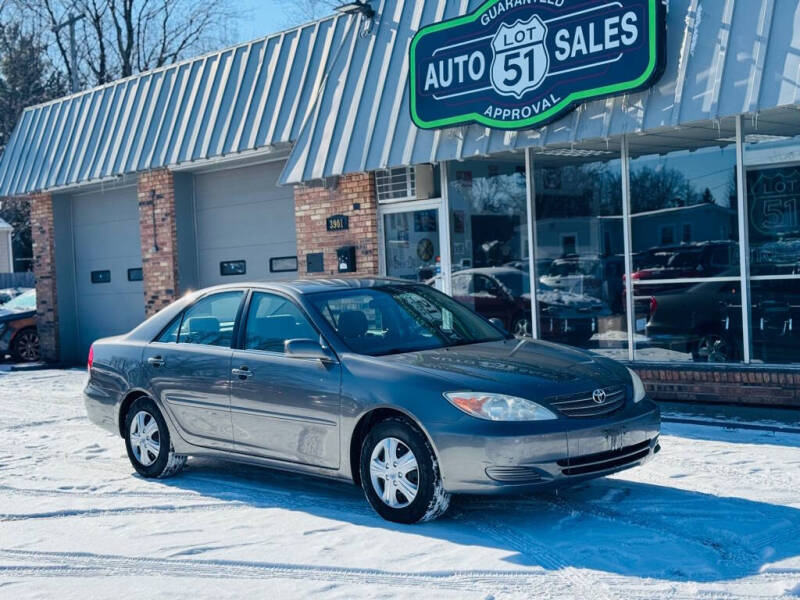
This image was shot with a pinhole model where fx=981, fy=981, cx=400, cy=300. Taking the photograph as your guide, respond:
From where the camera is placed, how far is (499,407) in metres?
5.84

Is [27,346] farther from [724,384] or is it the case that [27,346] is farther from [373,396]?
[373,396]

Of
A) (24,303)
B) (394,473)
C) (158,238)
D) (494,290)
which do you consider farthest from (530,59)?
(24,303)

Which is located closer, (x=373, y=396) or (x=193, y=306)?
(x=373, y=396)

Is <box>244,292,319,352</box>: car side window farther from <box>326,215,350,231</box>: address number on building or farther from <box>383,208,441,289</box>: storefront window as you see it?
<box>326,215,350,231</box>: address number on building

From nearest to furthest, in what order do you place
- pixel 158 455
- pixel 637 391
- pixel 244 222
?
pixel 637 391
pixel 158 455
pixel 244 222

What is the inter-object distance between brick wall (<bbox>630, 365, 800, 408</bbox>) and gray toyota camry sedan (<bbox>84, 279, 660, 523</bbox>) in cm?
331

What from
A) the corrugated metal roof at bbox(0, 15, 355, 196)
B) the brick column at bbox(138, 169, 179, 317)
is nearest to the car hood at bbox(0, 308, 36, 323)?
the corrugated metal roof at bbox(0, 15, 355, 196)

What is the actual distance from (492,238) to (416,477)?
6.32m

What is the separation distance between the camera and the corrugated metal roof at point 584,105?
28.4 ft

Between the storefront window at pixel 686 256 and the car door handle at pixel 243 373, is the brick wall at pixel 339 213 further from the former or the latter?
the car door handle at pixel 243 373

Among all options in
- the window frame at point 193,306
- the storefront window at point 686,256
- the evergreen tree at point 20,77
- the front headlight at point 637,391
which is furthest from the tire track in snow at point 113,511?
the evergreen tree at point 20,77

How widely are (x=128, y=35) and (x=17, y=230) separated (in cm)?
1240

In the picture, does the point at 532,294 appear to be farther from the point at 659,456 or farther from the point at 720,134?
the point at 659,456

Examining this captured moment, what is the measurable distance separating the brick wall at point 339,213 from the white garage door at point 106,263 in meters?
5.19
